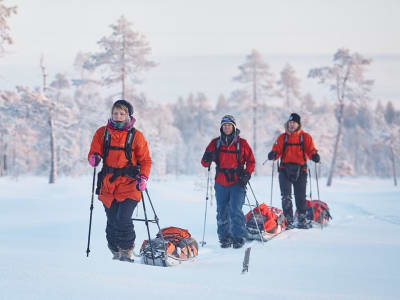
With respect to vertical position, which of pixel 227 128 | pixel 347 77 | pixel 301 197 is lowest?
pixel 301 197

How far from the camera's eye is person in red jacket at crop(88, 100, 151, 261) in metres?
5.63

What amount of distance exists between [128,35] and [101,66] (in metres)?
2.88

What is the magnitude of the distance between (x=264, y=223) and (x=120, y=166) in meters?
4.07

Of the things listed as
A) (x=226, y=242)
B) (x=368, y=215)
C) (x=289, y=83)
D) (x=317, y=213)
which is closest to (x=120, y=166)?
(x=226, y=242)

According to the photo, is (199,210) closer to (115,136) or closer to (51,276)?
(115,136)

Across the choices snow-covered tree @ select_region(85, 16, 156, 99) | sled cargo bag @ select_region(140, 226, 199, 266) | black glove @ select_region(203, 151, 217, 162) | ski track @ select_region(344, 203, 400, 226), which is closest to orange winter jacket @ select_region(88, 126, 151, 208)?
sled cargo bag @ select_region(140, 226, 199, 266)

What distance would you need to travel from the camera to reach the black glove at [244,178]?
7.45 meters

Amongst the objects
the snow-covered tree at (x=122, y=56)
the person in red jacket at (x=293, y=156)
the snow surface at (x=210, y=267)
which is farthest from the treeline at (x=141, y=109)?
the person in red jacket at (x=293, y=156)

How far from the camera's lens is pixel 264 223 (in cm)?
859

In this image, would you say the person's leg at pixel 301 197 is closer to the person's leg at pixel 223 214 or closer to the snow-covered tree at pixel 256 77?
the person's leg at pixel 223 214

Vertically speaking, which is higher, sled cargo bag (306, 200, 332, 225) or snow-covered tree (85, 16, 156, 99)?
snow-covered tree (85, 16, 156, 99)

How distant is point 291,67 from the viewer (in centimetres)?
4419

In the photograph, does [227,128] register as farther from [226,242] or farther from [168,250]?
[168,250]

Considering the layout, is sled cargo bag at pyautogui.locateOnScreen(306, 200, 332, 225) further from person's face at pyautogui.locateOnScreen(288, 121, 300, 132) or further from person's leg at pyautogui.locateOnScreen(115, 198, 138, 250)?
person's leg at pyautogui.locateOnScreen(115, 198, 138, 250)
